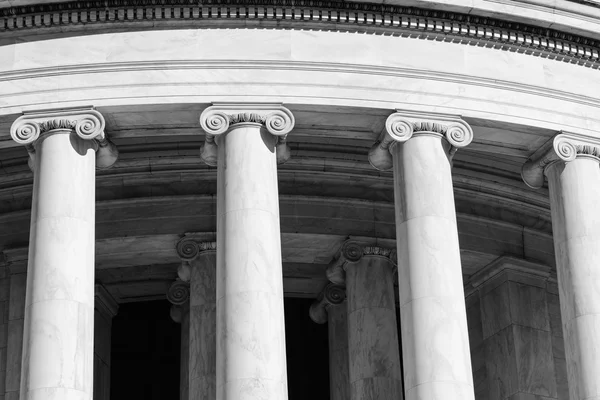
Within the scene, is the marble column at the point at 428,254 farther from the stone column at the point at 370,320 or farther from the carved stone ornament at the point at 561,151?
the stone column at the point at 370,320

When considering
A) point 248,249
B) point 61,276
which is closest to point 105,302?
point 61,276

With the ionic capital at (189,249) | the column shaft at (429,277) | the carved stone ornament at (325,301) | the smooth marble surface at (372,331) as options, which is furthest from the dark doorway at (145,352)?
the column shaft at (429,277)

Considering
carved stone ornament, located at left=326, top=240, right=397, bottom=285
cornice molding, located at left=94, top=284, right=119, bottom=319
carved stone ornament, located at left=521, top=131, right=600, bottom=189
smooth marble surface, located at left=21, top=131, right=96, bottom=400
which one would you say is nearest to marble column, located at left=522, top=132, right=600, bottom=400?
carved stone ornament, located at left=521, top=131, right=600, bottom=189

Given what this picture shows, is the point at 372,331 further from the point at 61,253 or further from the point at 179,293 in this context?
the point at 61,253

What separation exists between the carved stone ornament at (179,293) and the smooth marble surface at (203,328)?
148 inches

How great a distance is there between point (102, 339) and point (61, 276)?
19.2m

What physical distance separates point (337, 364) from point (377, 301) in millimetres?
5765

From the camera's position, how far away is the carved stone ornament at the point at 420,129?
66.9 metres

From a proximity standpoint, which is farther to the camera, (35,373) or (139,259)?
(139,259)

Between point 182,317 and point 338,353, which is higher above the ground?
point 182,317

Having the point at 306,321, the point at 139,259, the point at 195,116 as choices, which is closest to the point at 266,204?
the point at 195,116

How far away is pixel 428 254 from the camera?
64812 millimetres

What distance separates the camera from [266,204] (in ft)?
212

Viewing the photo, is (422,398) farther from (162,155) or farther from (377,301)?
(162,155)
